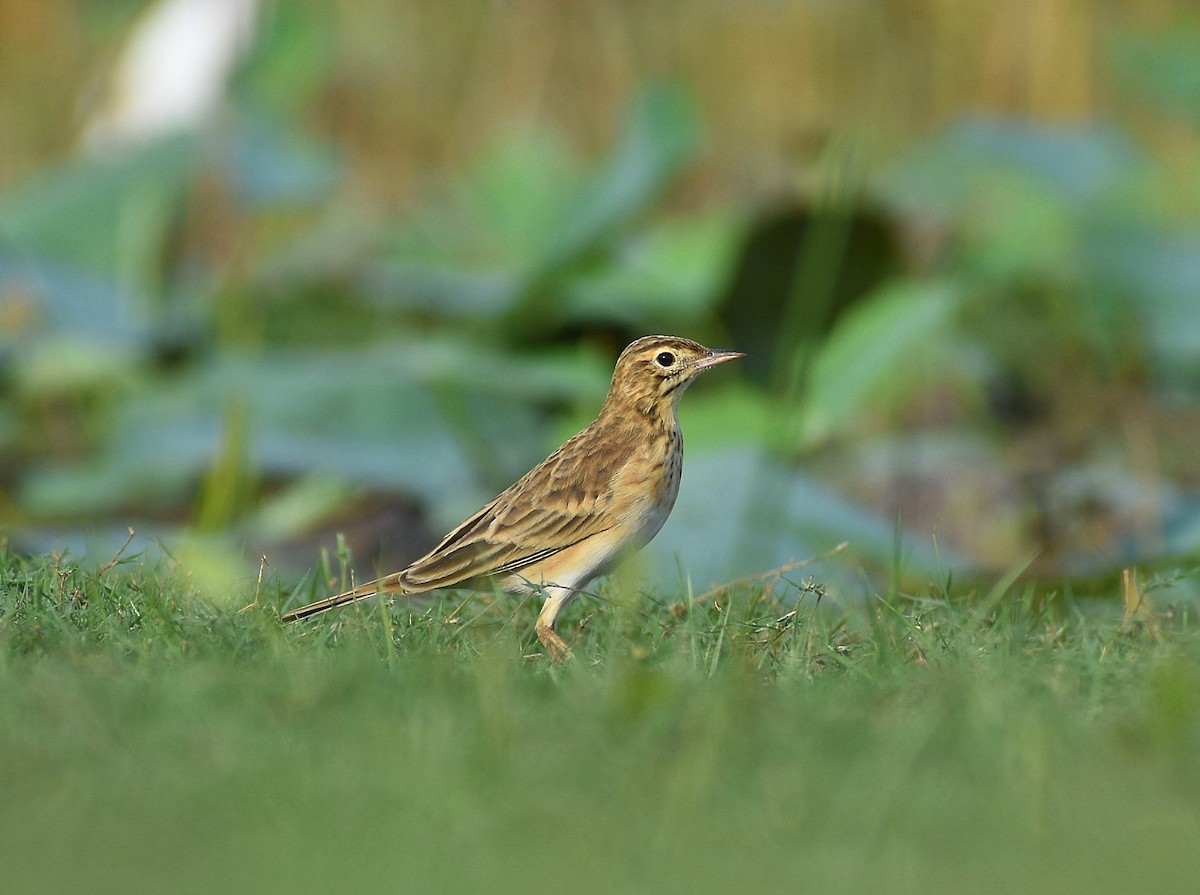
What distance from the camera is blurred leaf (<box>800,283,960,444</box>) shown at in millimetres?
6457

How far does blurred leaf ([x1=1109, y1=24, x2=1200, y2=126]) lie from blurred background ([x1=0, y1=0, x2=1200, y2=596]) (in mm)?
20

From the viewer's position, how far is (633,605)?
4754 mm

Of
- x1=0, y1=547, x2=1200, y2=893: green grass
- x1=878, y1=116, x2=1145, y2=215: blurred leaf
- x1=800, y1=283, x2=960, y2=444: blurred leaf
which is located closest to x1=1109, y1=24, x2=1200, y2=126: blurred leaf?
x1=878, y1=116, x2=1145, y2=215: blurred leaf

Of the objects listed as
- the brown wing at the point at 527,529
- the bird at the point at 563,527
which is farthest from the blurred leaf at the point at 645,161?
the brown wing at the point at 527,529

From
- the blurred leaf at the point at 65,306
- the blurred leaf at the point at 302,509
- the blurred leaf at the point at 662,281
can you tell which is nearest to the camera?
the blurred leaf at the point at 302,509

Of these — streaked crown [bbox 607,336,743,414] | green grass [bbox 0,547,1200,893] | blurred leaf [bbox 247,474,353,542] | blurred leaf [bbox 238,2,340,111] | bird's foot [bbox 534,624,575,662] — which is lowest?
blurred leaf [bbox 247,474,353,542]

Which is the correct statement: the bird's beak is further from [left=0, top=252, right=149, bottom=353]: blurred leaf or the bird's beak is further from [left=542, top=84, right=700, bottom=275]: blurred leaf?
[left=0, top=252, right=149, bottom=353]: blurred leaf

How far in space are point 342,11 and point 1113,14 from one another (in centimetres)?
520

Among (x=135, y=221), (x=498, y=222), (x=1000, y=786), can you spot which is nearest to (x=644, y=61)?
(x=498, y=222)

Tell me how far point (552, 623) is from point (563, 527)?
0.36 metres

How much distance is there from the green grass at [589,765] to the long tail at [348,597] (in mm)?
253

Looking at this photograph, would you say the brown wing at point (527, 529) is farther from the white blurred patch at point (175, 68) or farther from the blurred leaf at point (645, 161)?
the white blurred patch at point (175, 68)

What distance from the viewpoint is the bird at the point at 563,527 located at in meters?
4.76

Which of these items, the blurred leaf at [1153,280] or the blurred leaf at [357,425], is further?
the blurred leaf at [1153,280]
